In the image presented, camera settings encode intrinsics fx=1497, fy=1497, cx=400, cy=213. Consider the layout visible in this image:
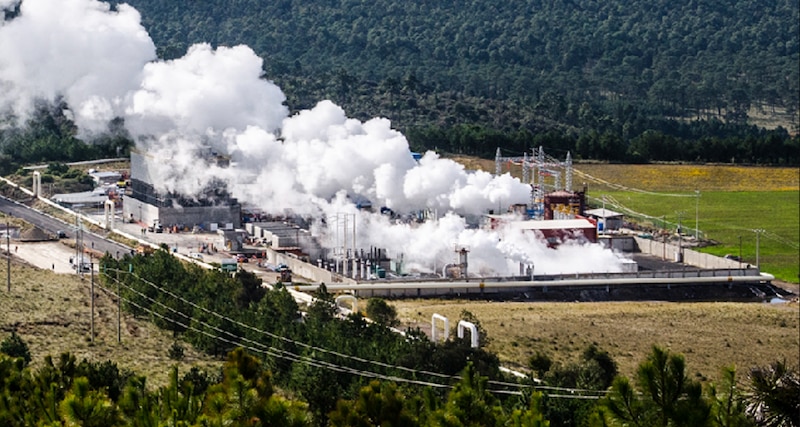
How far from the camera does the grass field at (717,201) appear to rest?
244 feet

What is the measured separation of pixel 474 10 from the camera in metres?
198

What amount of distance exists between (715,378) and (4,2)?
3982 cm

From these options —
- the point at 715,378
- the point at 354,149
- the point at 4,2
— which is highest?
the point at 4,2

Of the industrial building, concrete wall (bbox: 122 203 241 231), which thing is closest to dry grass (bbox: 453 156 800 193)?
concrete wall (bbox: 122 203 241 231)

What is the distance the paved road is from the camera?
65688mm

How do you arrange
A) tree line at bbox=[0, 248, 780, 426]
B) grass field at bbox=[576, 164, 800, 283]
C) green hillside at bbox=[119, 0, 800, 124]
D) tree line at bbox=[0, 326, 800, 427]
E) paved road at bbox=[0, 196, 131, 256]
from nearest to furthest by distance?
tree line at bbox=[0, 326, 800, 427], tree line at bbox=[0, 248, 780, 426], paved road at bbox=[0, 196, 131, 256], grass field at bbox=[576, 164, 800, 283], green hillside at bbox=[119, 0, 800, 124]

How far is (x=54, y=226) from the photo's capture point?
71688mm

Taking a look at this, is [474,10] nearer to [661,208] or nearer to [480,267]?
[661,208]

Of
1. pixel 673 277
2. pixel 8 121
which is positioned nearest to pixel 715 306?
pixel 673 277

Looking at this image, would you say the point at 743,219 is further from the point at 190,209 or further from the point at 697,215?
the point at 190,209

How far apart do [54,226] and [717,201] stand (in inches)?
1549

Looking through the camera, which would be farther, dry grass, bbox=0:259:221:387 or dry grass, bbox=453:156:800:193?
dry grass, bbox=453:156:800:193

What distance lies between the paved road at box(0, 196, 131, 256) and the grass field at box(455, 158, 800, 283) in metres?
28.4

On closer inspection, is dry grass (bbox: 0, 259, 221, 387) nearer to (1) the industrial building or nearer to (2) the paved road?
(2) the paved road
